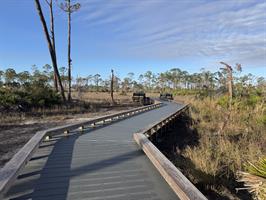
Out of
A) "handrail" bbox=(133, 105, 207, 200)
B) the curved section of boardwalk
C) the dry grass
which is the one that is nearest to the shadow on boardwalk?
the curved section of boardwalk

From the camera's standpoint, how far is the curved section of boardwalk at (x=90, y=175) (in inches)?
176

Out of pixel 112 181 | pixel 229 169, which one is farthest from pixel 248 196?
pixel 112 181

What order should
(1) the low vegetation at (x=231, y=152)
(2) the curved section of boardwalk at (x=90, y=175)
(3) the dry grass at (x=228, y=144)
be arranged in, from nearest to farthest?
1. (2) the curved section of boardwalk at (x=90, y=175)
2. (1) the low vegetation at (x=231, y=152)
3. (3) the dry grass at (x=228, y=144)

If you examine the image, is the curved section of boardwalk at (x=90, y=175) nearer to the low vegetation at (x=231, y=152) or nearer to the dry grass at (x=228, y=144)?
the low vegetation at (x=231, y=152)

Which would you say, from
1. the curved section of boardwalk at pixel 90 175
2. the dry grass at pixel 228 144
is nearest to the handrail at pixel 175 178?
the curved section of boardwalk at pixel 90 175

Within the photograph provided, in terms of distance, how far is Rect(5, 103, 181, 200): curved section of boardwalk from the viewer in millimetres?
4480

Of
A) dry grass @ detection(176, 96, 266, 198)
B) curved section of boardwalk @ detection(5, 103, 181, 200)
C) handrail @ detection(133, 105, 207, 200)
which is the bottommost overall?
dry grass @ detection(176, 96, 266, 198)

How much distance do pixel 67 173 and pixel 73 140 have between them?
357 centimetres

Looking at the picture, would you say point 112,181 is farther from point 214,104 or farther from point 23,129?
point 214,104

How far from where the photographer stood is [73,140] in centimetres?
904

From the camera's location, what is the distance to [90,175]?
5.43m

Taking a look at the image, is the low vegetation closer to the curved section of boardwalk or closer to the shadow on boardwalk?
the curved section of boardwalk

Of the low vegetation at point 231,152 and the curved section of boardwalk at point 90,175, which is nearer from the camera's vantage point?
the curved section of boardwalk at point 90,175

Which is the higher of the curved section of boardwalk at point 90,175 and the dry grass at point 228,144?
the curved section of boardwalk at point 90,175
